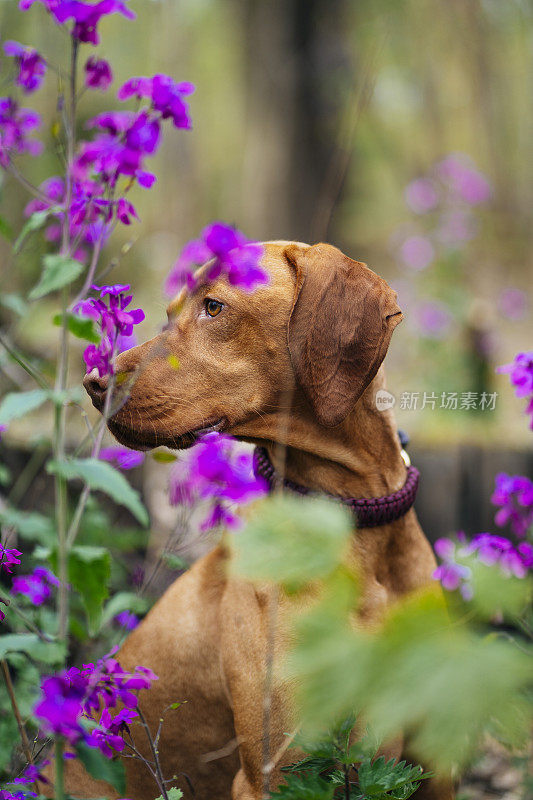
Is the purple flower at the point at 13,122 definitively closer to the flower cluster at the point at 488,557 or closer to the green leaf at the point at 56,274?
the green leaf at the point at 56,274

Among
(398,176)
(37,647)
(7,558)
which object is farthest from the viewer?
(398,176)

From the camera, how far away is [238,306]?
2016 mm

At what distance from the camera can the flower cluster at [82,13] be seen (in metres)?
1.30

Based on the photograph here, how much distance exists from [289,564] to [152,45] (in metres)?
13.4

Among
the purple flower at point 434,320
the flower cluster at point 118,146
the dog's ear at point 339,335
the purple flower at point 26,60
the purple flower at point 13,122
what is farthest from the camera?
the purple flower at point 434,320

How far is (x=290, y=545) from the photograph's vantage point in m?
0.84

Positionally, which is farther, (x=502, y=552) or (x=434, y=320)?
(x=434, y=320)

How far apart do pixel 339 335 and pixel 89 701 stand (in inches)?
39.9

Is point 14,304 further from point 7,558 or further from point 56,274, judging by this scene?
point 56,274

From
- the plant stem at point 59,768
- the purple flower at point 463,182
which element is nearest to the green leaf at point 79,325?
the plant stem at point 59,768

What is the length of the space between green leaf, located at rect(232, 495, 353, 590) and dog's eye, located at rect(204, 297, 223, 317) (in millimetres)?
1230

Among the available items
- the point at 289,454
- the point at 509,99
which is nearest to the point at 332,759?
the point at 289,454

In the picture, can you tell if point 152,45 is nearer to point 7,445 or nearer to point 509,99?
point 509,99

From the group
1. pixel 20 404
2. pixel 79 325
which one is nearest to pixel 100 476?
pixel 20 404
